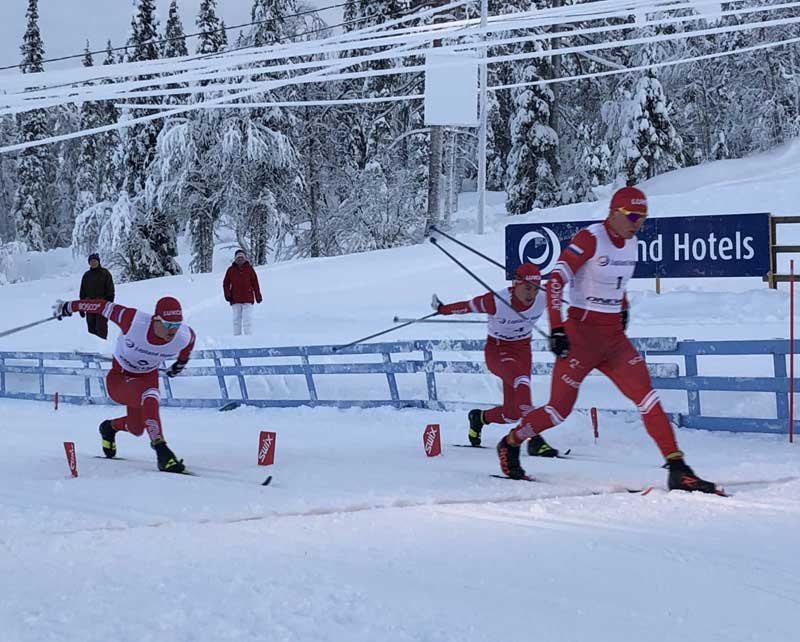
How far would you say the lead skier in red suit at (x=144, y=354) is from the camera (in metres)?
7.50

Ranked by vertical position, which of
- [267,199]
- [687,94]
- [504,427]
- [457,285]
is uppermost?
[687,94]

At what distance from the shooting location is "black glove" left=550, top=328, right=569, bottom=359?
228 inches

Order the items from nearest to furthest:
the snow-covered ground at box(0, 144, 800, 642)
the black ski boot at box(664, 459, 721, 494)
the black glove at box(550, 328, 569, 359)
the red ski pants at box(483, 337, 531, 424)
Answer: the snow-covered ground at box(0, 144, 800, 642)
the black ski boot at box(664, 459, 721, 494)
the black glove at box(550, 328, 569, 359)
the red ski pants at box(483, 337, 531, 424)

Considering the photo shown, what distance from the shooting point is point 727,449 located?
7.71 metres

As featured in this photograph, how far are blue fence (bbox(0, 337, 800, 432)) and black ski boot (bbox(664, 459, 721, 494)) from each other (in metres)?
2.93

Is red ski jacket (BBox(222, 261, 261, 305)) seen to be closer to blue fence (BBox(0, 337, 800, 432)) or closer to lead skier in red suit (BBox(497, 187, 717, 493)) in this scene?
blue fence (BBox(0, 337, 800, 432))

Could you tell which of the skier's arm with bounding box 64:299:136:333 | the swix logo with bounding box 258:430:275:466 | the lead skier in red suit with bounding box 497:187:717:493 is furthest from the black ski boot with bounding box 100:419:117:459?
the lead skier in red suit with bounding box 497:187:717:493

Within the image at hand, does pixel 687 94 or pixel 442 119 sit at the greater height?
pixel 687 94

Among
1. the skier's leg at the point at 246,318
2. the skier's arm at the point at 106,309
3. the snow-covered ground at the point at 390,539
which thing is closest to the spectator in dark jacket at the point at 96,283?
the skier's leg at the point at 246,318

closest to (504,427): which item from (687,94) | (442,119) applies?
(442,119)

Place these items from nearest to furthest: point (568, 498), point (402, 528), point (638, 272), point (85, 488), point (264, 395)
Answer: point (402, 528) < point (568, 498) < point (85, 488) < point (264, 395) < point (638, 272)

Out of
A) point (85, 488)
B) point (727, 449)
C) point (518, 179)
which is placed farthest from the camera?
point (518, 179)

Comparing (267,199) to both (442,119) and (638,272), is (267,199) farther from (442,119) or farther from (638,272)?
(638,272)

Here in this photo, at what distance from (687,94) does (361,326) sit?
1330 inches
